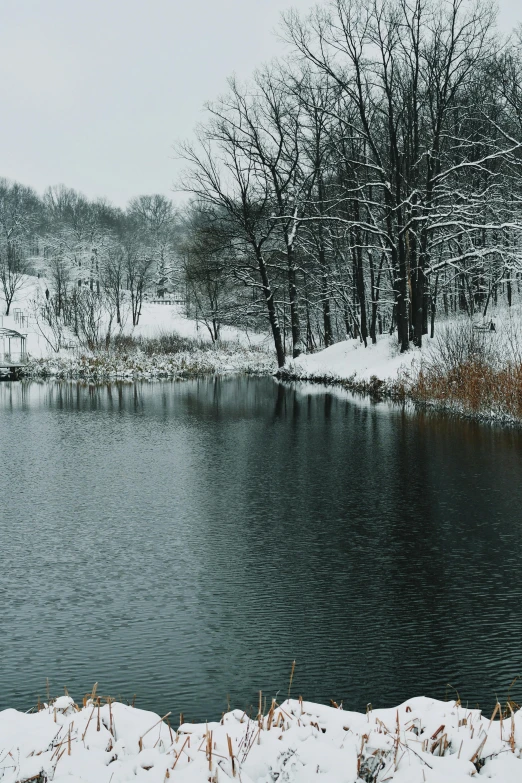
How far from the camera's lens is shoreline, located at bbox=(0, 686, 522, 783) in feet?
11.2

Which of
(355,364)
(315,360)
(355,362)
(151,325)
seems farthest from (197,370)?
(151,325)

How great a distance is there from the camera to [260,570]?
26.1 ft

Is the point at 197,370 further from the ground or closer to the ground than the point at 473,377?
further from the ground

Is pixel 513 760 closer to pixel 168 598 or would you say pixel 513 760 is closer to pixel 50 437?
pixel 168 598

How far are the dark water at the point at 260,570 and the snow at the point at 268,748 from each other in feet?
4.07

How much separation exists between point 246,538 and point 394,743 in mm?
5607

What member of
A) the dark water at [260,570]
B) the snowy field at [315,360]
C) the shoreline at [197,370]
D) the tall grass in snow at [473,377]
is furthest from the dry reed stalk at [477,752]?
the shoreline at [197,370]

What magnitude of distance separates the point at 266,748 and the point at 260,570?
4365mm

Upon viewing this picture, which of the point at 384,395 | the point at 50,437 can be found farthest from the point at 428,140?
the point at 50,437

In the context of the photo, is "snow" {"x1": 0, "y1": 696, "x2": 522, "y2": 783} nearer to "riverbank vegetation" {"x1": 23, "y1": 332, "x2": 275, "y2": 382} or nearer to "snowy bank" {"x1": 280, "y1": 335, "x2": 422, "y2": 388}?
"snowy bank" {"x1": 280, "y1": 335, "x2": 422, "y2": 388}

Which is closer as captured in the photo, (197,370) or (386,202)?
(386,202)

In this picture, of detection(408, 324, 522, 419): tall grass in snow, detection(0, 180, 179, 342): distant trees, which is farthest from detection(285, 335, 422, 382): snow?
detection(0, 180, 179, 342): distant trees

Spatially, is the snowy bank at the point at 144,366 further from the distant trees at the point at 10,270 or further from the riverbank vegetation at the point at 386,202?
the distant trees at the point at 10,270

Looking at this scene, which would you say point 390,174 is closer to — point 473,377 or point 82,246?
point 473,377
